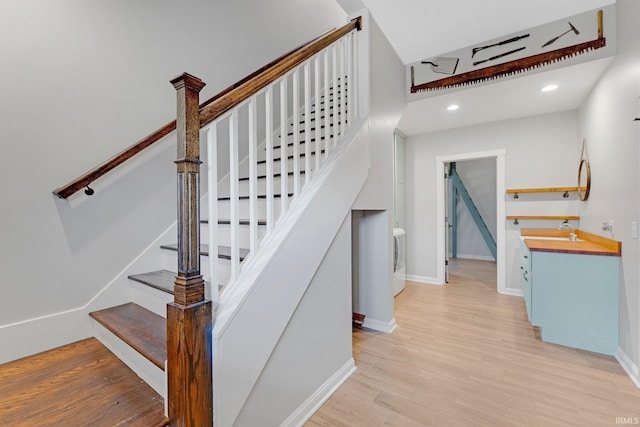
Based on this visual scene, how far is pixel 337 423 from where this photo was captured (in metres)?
1.59

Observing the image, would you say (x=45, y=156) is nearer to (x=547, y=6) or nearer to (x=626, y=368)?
(x=547, y=6)

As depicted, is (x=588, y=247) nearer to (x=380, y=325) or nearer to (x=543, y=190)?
(x=543, y=190)

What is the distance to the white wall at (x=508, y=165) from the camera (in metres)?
3.56

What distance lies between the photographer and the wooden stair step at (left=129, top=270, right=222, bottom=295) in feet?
5.47

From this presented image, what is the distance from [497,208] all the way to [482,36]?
2259 millimetres

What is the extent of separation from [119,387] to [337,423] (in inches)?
44.7

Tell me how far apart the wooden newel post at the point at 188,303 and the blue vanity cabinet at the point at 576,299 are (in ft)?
9.23

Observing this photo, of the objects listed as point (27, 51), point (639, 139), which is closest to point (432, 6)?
point (639, 139)

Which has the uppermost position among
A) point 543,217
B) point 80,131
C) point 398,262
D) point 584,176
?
point 80,131

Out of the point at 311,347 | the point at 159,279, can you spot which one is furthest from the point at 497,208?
the point at 159,279

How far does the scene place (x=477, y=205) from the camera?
20.8 ft

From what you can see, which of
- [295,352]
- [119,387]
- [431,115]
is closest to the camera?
[119,387]

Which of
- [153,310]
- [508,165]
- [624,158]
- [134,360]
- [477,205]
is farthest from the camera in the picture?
[477,205]

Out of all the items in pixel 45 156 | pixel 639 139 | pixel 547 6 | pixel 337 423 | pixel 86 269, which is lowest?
pixel 337 423
